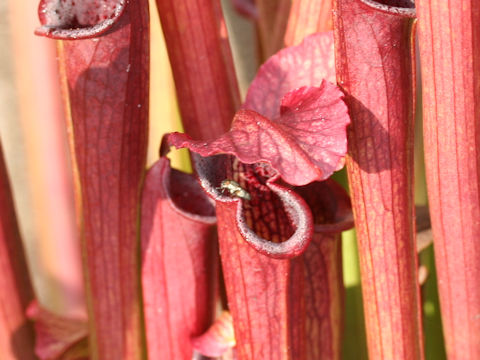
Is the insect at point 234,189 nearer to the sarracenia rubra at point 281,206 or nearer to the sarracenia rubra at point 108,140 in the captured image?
the sarracenia rubra at point 281,206

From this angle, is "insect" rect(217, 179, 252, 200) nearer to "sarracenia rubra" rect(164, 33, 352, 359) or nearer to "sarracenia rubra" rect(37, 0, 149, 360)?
"sarracenia rubra" rect(164, 33, 352, 359)

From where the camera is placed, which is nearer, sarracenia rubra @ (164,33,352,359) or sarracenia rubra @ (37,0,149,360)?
sarracenia rubra @ (164,33,352,359)

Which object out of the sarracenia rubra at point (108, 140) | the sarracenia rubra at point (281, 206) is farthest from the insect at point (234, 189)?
the sarracenia rubra at point (108, 140)

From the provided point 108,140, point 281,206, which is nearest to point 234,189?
point 281,206

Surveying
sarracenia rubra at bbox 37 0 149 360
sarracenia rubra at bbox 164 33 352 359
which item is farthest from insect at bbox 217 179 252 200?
sarracenia rubra at bbox 37 0 149 360

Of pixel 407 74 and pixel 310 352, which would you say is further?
pixel 310 352

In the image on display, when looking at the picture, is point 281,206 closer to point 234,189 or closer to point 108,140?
point 234,189

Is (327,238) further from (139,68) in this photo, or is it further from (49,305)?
(49,305)

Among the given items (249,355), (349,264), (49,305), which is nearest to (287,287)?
(249,355)

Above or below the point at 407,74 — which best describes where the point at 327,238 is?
below
